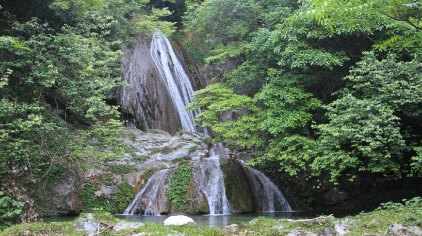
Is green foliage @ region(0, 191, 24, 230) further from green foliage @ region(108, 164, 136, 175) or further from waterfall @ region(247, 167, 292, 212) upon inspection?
waterfall @ region(247, 167, 292, 212)

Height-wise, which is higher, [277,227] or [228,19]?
[228,19]

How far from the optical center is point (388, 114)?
8688mm

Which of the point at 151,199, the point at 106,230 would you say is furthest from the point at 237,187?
the point at 106,230

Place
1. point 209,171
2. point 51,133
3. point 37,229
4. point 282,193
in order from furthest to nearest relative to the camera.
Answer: point 282,193
point 209,171
point 51,133
point 37,229

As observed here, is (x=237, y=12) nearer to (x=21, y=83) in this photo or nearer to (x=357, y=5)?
(x=21, y=83)

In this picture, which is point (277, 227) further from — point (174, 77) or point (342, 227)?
point (174, 77)

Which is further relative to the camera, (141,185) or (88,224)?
(141,185)

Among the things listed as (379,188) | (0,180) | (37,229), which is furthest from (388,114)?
(0,180)

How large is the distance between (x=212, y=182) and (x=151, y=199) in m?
2.19

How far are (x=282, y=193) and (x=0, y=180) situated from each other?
374 inches

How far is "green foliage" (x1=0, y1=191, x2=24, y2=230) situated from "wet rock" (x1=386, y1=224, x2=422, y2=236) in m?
7.30

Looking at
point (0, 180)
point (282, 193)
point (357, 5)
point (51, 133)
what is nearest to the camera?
point (357, 5)

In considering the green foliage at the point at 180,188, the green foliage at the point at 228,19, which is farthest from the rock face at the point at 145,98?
the green foliage at the point at 180,188

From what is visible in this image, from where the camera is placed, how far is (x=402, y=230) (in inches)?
243
